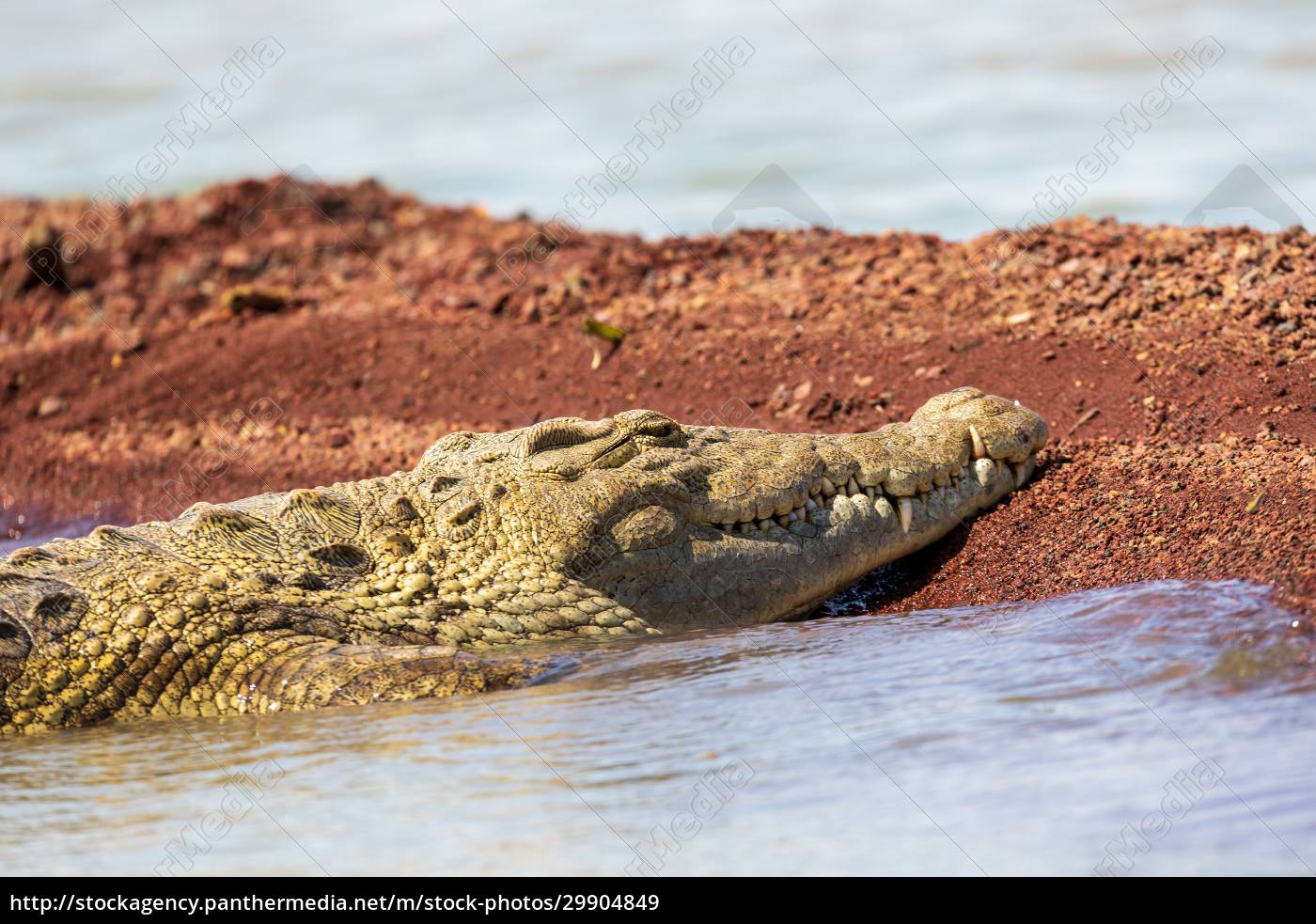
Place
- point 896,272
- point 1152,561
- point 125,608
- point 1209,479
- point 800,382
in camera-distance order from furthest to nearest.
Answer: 1. point 896,272
2. point 800,382
3. point 1209,479
4. point 1152,561
5. point 125,608

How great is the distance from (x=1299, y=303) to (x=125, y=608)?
6134mm

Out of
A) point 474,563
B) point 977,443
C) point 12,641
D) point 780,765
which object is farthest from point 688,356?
point 780,765

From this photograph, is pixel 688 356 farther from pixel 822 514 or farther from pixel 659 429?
pixel 822 514

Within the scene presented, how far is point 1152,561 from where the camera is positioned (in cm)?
553

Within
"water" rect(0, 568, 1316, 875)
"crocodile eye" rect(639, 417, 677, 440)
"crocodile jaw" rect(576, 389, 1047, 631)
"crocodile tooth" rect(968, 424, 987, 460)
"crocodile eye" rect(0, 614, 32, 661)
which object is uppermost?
"crocodile eye" rect(639, 417, 677, 440)

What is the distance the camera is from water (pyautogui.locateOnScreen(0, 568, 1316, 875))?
3244mm

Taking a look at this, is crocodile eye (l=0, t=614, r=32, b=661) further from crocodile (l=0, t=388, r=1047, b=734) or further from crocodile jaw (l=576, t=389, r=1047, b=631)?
crocodile jaw (l=576, t=389, r=1047, b=631)

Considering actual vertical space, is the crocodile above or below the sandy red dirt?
below

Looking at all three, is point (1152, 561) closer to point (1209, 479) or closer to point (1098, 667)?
point (1209, 479)

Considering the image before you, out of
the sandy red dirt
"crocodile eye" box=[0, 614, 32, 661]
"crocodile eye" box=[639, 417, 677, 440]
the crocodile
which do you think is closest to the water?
the crocodile

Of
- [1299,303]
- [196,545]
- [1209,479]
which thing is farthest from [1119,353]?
[196,545]

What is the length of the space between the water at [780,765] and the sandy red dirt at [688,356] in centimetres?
76

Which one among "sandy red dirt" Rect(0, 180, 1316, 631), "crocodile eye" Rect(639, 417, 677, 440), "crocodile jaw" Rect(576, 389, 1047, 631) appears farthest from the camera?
A: "sandy red dirt" Rect(0, 180, 1316, 631)

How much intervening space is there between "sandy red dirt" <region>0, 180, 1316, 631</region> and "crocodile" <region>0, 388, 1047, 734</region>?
522mm
